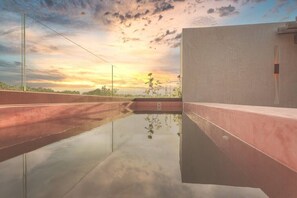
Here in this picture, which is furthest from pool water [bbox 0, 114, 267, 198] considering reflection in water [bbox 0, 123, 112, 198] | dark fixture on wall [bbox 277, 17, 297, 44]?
dark fixture on wall [bbox 277, 17, 297, 44]

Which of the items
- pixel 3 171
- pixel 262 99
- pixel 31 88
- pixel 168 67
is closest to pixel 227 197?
pixel 3 171

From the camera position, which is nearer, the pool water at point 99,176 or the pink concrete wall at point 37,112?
the pool water at point 99,176

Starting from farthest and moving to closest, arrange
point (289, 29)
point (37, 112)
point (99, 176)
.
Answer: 1. point (289, 29)
2. point (37, 112)
3. point (99, 176)

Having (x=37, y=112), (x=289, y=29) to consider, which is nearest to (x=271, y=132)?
(x=37, y=112)

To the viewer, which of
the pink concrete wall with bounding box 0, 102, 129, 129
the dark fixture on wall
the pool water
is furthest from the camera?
the dark fixture on wall

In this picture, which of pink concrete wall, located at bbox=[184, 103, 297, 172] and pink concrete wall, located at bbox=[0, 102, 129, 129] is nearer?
pink concrete wall, located at bbox=[184, 103, 297, 172]

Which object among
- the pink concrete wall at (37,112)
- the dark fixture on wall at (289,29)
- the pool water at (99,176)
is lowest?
the pool water at (99,176)

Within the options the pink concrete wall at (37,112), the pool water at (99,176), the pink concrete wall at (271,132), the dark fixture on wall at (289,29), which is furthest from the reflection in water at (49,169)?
the dark fixture on wall at (289,29)

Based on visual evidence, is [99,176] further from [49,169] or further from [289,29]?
[289,29]

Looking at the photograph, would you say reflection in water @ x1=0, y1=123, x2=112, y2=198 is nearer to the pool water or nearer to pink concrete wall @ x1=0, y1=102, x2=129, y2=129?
the pool water

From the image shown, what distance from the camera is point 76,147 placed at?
1.67 meters

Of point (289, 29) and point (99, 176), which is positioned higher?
point (289, 29)

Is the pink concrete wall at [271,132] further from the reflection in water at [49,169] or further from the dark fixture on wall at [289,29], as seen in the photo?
the dark fixture on wall at [289,29]

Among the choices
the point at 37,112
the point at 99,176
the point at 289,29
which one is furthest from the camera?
the point at 289,29
